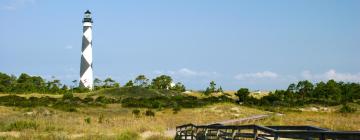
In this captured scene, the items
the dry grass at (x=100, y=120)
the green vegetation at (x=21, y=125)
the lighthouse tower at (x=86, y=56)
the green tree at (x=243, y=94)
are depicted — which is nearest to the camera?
the dry grass at (x=100, y=120)

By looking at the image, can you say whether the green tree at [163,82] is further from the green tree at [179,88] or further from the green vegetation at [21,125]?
the green vegetation at [21,125]

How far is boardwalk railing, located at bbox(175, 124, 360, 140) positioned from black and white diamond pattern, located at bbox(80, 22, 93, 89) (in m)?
61.1

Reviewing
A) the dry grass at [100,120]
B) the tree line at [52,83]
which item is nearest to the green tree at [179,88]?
the tree line at [52,83]

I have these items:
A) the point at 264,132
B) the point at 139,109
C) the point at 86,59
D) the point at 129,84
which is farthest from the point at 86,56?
the point at 264,132

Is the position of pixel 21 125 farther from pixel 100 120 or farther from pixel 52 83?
pixel 52 83

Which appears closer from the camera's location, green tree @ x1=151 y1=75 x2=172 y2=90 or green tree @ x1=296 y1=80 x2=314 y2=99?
green tree @ x1=296 y1=80 x2=314 y2=99

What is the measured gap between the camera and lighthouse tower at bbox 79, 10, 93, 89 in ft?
284

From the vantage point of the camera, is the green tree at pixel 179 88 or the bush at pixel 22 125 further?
the green tree at pixel 179 88

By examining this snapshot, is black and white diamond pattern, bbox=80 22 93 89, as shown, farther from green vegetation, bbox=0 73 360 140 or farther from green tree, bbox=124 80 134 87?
green tree, bbox=124 80 134 87

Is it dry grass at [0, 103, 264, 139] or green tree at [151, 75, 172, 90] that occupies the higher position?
green tree at [151, 75, 172, 90]

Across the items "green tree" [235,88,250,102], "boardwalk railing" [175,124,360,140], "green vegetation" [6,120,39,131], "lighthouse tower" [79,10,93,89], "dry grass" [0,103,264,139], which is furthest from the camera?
"lighthouse tower" [79,10,93,89]

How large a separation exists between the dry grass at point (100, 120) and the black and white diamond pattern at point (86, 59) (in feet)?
96.8

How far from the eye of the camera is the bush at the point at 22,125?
3006cm

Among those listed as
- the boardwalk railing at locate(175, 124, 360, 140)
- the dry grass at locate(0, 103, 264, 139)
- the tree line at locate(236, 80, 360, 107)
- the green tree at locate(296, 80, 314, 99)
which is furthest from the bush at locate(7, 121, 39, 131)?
the green tree at locate(296, 80, 314, 99)
